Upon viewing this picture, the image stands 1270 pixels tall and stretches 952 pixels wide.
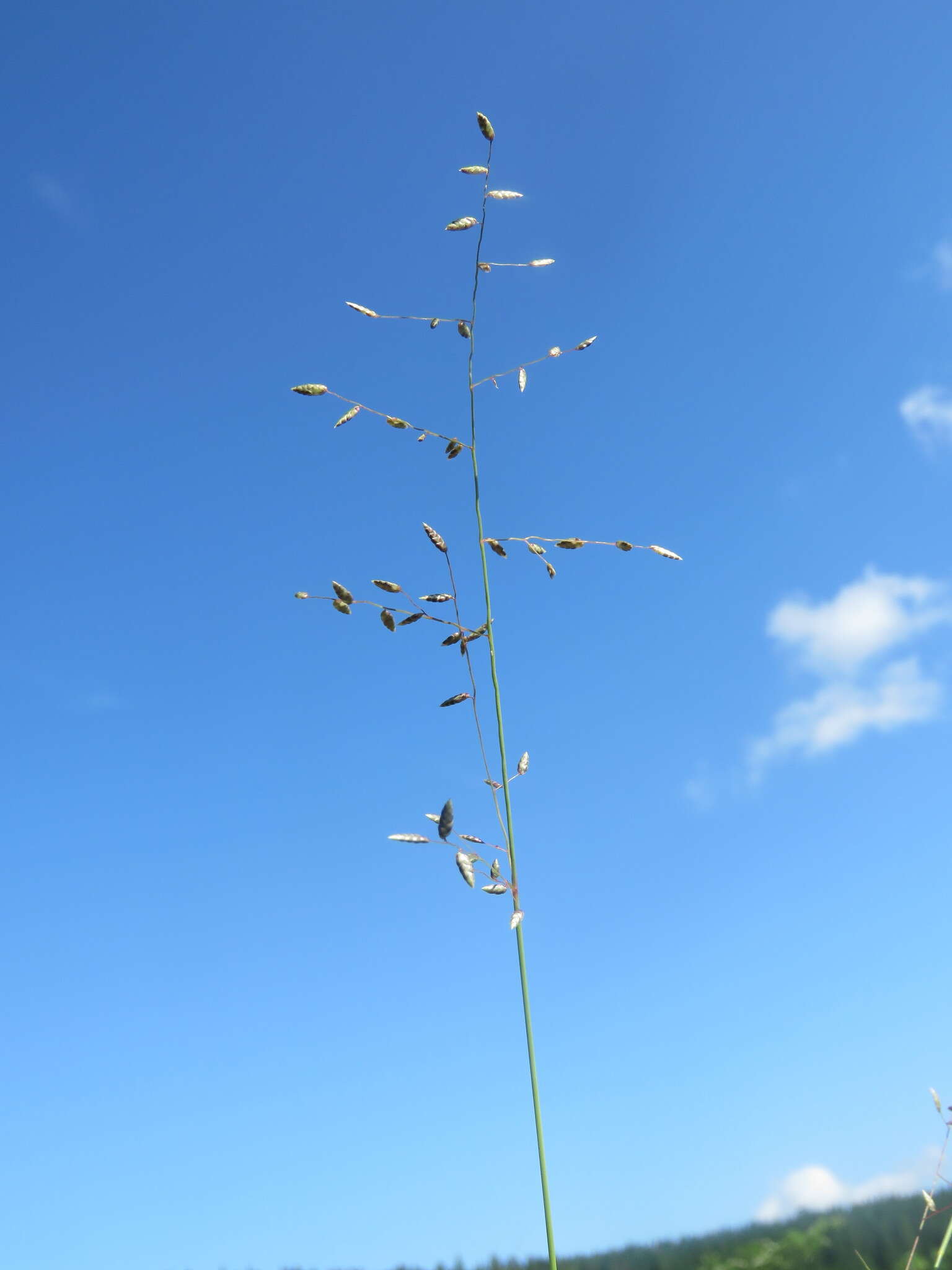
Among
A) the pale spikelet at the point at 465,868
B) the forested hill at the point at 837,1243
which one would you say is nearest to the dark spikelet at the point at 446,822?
the pale spikelet at the point at 465,868

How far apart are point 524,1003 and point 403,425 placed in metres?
1.43

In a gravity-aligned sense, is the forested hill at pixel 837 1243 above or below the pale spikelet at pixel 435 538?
below

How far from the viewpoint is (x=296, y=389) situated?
260cm

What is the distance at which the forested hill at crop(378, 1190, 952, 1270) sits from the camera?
3477mm

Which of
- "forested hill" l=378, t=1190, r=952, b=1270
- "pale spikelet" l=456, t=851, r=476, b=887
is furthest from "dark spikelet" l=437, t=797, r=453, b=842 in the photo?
"forested hill" l=378, t=1190, r=952, b=1270

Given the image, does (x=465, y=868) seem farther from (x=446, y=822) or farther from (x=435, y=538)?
(x=435, y=538)

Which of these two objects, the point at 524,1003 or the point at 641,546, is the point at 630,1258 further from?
the point at 641,546

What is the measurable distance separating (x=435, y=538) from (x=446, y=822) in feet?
2.59

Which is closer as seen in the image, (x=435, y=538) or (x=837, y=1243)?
(x=435, y=538)

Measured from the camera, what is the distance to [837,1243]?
365 cm

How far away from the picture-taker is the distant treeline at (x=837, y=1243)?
3.48 metres

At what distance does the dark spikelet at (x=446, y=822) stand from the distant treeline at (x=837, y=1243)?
7.83ft

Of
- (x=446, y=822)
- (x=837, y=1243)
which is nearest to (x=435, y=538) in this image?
(x=446, y=822)

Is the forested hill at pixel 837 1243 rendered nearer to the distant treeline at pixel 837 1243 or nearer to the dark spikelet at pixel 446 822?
the distant treeline at pixel 837 1243
